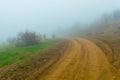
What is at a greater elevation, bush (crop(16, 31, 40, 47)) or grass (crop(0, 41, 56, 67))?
bush (crop(16, 31, 40, 47))

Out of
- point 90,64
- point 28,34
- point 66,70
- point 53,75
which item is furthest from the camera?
point 28,34

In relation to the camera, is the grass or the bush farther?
the bush

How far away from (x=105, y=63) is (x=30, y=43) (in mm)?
31379

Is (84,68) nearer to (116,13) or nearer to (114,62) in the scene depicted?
(114,62)

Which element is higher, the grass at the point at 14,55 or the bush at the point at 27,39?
the bush at the point at 27,39

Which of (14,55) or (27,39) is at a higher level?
(27,39)

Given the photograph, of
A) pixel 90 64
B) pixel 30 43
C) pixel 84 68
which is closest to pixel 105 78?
pixel 84 68

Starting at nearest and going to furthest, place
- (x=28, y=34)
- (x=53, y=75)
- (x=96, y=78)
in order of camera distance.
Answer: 1. (x=96, y=78)
2. (x=53, y=75)
3. (x=28, y=34)

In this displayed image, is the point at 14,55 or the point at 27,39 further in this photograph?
the point at 27,39

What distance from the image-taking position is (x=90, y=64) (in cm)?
1847

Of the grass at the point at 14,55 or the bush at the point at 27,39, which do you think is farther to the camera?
the bush at the point at 27,39

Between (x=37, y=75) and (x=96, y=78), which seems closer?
(x=96, y=78)

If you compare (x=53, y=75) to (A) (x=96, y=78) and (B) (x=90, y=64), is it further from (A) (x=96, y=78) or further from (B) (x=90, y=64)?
(B) (x=90, y=64)

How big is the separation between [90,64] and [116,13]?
86.3m
